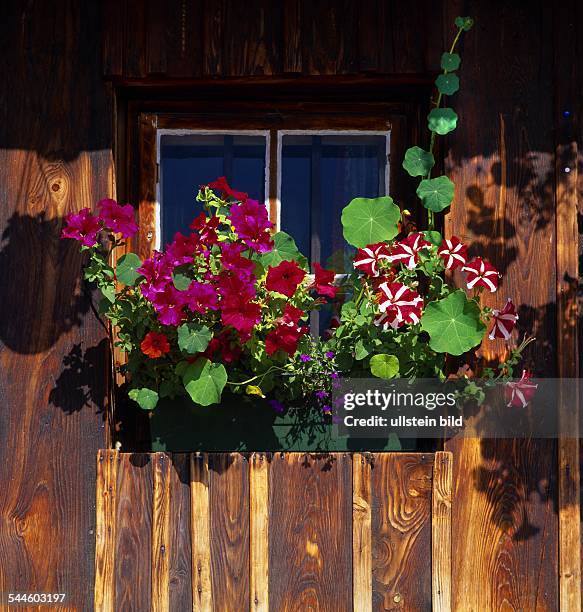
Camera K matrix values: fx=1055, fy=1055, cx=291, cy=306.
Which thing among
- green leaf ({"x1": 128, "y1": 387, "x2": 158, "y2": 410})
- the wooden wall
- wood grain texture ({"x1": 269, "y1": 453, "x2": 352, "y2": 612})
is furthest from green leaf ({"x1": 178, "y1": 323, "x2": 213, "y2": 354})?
wood grain texture ({"x1": 269, "y1": 453, "x2": 352, "y2": 612})

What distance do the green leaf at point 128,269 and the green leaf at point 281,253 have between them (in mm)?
388

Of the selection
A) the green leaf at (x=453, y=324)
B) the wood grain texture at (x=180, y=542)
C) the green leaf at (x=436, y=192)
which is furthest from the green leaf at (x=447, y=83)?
the wood grain texture at (x=180, y=542)

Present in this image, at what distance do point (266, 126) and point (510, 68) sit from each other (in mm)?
846

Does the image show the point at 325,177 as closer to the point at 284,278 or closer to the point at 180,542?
the point at 284,278

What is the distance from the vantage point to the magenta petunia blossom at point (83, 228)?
3.16m

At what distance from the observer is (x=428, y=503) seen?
3.14 m

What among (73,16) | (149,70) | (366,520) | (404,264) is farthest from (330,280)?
(73,16)

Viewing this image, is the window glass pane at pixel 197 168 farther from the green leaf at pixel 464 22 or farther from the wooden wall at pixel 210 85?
the green leaf at pixel 464 22

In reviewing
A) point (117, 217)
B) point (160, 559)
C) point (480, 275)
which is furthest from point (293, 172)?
point (160, 559)

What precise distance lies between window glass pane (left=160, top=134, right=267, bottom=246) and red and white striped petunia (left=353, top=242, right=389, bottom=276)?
2.13 ft

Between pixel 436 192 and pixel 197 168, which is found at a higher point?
pixel 197 168

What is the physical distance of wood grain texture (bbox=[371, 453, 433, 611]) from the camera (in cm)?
313

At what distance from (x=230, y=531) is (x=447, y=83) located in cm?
A: 155

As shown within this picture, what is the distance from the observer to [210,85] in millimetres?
3568
